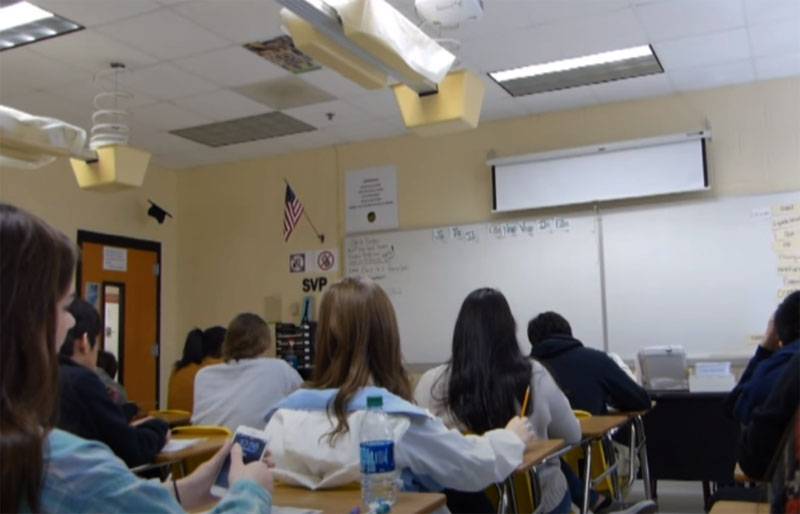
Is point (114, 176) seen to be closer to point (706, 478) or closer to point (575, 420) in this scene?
point (575, 420)

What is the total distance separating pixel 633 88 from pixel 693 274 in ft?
4.62

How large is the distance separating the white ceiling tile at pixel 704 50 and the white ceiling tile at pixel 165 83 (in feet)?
9.78

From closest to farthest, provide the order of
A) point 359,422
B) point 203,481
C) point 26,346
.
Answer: point 26,346 → point 203,481 → point 359,422

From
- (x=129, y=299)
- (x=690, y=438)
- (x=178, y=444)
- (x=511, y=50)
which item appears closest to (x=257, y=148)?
(x=129, y=299)

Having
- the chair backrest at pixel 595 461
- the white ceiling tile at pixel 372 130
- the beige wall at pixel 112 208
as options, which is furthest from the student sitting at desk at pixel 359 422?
the beige wall at pixel 112 208

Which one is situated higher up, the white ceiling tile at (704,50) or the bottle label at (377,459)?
the white ceiling tile at (704,50)

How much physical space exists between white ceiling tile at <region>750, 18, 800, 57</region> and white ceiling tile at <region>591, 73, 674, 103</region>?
66 centimetres

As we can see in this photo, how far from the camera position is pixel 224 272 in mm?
7484

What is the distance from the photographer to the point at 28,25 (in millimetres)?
4285

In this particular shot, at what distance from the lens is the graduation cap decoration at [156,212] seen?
7.32m

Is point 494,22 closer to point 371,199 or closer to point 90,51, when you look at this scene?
point 90,51

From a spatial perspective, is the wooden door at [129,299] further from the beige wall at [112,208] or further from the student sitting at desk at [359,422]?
the student sitting at desk at [359,422]

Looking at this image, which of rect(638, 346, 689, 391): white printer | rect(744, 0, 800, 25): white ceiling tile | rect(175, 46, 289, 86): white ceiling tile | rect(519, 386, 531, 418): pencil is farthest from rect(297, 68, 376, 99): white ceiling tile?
rect(519, 386, 531, 418): pencil

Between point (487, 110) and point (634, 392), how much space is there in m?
2.97
